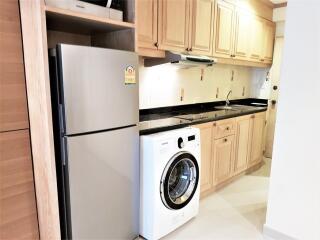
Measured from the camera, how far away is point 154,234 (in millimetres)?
2010

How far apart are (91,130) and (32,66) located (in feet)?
1.69

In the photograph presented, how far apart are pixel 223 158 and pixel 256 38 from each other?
199 centimetres

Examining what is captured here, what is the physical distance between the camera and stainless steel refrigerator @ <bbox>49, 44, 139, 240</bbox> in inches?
56.6

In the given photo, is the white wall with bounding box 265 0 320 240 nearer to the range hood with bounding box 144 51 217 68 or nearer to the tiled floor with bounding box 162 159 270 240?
the tiled floor with bounding box 162 159 270 240

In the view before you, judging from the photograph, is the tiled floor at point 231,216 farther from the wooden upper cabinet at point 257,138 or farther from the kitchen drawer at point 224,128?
the kitchen drawer at point 224,128

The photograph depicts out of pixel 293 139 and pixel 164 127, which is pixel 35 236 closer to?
pixel 164 127

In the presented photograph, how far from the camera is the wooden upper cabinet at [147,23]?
7.00 feet

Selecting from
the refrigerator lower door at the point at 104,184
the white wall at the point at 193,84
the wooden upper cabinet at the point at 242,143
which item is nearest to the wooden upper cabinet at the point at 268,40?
the white wall at the point at 193,84

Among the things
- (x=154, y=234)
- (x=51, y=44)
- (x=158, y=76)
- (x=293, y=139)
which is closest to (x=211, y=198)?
(x=154, y=234)

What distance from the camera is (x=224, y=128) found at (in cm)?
287

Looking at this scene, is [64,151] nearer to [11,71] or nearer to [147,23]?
[11,71]

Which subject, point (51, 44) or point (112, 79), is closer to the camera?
point (112, 79)

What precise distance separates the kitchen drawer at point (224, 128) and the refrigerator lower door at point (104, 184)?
118 centimetres

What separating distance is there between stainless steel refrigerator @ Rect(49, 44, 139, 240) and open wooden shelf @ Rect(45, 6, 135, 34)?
22 cm
